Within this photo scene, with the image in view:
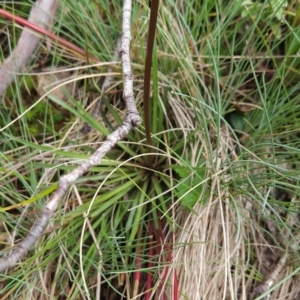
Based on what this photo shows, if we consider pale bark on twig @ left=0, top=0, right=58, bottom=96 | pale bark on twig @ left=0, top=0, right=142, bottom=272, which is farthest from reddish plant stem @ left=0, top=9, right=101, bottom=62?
pale bark on twig @ left=0, top=0, right=142, bottom=272

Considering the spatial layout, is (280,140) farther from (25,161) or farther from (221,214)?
(25,161)

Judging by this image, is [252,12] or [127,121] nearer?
[127,121]

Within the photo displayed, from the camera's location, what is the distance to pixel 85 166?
68 centimetres

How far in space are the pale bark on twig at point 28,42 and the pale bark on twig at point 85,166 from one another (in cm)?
38

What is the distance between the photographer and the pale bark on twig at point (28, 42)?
3.96 ft

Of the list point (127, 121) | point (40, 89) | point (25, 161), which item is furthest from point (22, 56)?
point (127, 121)

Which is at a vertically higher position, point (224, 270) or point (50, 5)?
point (50, 5)

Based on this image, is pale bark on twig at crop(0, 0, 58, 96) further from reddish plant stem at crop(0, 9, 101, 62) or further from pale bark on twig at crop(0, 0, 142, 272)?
pale bark on twig at crop(0, 0, 142, 272)

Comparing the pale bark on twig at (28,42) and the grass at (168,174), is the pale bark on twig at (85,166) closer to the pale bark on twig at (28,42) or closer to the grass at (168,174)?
the grass at (168,174)

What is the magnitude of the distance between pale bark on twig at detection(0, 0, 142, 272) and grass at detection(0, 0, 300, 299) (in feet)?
0.61

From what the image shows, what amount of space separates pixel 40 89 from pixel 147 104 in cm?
45

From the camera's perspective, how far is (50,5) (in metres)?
1.28

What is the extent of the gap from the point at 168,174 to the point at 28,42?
52 centimetres

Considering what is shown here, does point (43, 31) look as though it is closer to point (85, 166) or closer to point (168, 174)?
point (168, 174)
